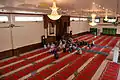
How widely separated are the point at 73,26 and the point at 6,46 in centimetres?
974

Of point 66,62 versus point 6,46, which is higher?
point 6,46

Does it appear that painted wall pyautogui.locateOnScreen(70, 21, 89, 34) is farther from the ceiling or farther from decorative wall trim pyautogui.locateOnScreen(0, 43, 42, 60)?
the ceiling

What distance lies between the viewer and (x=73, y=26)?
16141 millimetres

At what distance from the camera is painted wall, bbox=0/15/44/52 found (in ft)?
25.8

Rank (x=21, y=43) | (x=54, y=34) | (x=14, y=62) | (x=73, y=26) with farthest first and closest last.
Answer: (x=73, y=26)
(x=54, y=34)
(x=21, y=43)
(x=14, y=62)

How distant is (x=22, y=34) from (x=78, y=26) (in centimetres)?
993

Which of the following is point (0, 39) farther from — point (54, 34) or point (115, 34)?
point (115, 34)

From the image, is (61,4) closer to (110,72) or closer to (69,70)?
(69,70)

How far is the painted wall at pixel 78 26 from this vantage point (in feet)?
52.7

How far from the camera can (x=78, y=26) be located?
17469mm

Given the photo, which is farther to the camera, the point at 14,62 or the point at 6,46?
the point at 6,46

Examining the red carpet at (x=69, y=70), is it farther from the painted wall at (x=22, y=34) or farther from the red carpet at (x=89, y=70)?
the painted wall at (x=22, y=34)

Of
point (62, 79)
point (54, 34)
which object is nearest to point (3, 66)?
point (62, 79)

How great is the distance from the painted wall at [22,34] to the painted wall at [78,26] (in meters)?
6.09
